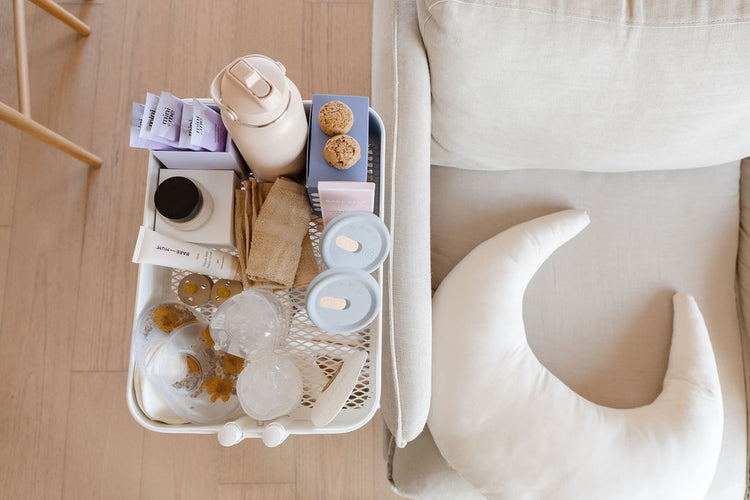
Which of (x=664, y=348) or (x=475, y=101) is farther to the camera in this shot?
(x=664, y=348)

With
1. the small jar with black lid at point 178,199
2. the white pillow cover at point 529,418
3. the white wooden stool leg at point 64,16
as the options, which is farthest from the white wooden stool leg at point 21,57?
the white pillow cover at point 529,418

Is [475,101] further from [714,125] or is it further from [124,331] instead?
[124,331]

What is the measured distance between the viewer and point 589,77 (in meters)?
0.79

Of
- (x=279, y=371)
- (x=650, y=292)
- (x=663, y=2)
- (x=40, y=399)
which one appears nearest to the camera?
(x=279, y=371)

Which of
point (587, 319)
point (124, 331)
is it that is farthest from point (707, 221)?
point (124, 331)

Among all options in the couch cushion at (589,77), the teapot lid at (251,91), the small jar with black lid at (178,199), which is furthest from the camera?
the couch cushion at (589,77)

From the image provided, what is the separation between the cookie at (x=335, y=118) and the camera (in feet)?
1.93

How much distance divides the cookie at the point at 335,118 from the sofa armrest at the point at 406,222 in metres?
0.18

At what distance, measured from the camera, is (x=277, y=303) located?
663 millimetres

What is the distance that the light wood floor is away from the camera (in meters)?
1.25

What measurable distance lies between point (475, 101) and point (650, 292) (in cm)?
55

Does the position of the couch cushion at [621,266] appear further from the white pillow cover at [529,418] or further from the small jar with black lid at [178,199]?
→ the small jar with black lid at [178,199]

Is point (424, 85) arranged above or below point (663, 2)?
below

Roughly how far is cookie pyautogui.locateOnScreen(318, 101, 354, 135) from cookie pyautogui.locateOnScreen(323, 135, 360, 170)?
1cm
